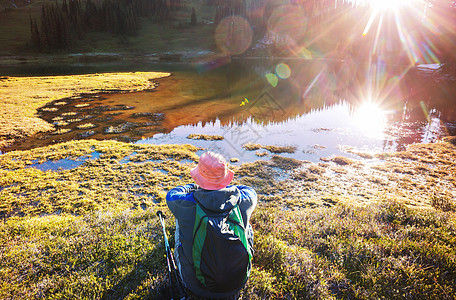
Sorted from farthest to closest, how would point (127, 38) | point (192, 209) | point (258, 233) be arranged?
point (127, 38), point (258, 233), point (192, 209)

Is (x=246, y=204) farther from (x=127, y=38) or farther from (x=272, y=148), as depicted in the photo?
(x=127, y=38)

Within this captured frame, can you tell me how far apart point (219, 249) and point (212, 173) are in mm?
1289

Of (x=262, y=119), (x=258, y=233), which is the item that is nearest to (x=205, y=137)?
(x=262, y=119)

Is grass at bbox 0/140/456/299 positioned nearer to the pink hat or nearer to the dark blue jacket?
the dark blue jacket

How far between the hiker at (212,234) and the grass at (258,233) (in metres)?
1.11

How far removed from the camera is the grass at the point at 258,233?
4906 mm

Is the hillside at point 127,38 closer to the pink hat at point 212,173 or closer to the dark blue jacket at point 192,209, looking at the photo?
the pink hat at point 212,173

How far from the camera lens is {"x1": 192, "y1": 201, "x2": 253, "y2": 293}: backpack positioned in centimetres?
372

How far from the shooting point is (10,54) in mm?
108062

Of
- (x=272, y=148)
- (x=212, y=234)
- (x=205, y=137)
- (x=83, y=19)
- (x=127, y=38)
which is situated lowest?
(x=272, y=148)

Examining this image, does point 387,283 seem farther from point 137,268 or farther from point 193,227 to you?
point 137,268

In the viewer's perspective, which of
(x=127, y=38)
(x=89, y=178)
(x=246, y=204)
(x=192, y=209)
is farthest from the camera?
(x=127, y=38)

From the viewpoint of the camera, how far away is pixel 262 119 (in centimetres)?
2525

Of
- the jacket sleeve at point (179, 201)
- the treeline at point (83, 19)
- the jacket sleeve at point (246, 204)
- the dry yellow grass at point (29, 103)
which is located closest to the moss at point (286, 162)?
the jacket sleeve at point (246, 204)
